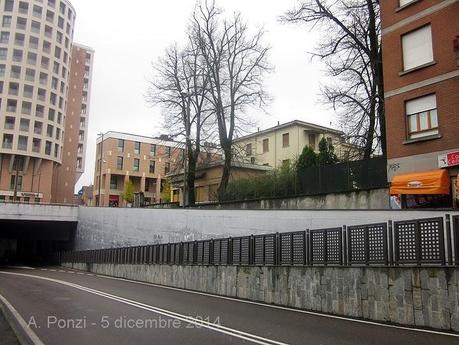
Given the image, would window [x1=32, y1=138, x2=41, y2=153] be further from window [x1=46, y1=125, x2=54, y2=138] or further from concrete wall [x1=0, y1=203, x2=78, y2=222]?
concrete wall [x1=0, y1=203, x2=78, y2=222]

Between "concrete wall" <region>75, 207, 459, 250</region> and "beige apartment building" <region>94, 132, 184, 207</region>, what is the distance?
39.7 meters

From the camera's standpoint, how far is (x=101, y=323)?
1091 cm

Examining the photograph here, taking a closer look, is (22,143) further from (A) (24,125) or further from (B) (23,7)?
(B) (23,7)

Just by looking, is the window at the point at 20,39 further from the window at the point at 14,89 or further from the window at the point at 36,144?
the window at the point at 36,144

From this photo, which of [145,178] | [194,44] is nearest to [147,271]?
[194,44]

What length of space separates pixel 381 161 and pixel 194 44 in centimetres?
2204

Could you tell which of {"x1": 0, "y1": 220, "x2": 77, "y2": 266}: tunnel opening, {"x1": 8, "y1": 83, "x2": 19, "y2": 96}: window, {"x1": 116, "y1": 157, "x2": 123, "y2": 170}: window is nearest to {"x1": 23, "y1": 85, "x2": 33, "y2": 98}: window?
{"x1": 8, "y1": 83, "x2": 19, "y2": 96}: window

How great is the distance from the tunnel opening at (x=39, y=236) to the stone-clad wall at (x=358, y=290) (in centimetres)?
4140

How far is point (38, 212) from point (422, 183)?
1623 inches

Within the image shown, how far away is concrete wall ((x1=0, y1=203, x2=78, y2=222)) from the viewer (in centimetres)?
4997

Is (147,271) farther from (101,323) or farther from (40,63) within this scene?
(40,63)

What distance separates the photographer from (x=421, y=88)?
22.7 metres

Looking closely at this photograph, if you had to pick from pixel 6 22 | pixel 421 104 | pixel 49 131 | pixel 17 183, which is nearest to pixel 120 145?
pixel 49 131

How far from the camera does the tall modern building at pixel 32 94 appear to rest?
249 ft
